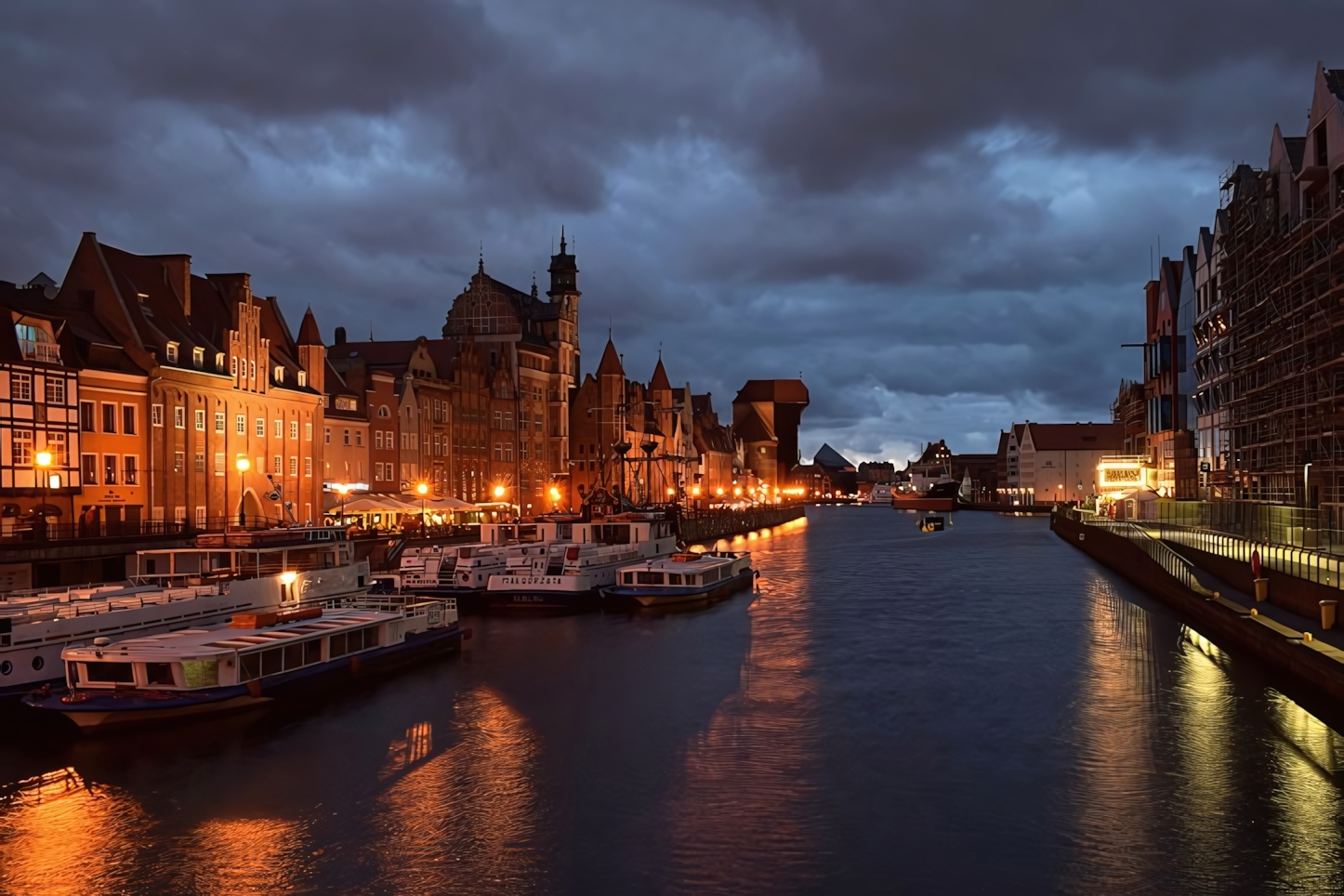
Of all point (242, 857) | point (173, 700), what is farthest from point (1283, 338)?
point (242, 857)

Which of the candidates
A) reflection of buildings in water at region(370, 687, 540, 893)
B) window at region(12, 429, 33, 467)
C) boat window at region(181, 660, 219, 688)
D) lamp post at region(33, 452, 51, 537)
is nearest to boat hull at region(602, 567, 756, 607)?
reflection of buildings in water at region(370, 687, 540, 893)

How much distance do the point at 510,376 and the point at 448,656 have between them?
249 feet

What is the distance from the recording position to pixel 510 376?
388ft

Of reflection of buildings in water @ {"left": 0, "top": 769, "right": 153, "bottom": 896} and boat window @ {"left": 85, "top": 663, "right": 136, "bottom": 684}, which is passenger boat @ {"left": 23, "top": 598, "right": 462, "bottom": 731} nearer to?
boat window @ {"left": 85, "top": 663, "right": 136, "bottom": 684}

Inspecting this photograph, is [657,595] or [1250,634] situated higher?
[657,595]

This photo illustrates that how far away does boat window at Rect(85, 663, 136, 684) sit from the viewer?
31.9 meters

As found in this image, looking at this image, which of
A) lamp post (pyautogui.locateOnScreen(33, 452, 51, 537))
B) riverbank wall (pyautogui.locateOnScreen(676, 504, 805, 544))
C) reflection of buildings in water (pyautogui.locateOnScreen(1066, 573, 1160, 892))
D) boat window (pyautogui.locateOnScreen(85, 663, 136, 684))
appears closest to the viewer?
reflection of buildings in water (pyautogui.locateOnScreen(1066, 573, 1160, 892))

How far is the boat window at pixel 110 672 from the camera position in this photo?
3186cm

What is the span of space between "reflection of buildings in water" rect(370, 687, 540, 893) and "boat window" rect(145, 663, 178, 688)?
6858 mm

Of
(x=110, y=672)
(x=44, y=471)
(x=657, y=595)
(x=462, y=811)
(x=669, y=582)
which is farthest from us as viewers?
(x=669, y=582)

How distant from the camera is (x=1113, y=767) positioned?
1104 inches

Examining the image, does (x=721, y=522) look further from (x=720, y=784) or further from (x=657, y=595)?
(x=720, y=784)

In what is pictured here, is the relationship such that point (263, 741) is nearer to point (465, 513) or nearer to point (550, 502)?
point (465, 513)

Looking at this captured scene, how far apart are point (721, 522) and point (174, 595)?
99.9 meters
